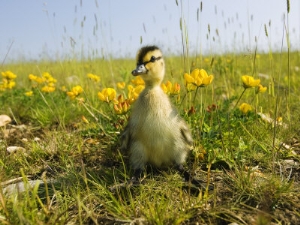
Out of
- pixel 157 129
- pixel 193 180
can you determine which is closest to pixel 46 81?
pixel 157 129

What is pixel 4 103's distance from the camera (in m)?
4.40

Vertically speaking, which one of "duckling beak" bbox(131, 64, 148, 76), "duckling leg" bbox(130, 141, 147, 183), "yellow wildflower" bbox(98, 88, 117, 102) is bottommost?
"duckling leg" bbox(130, 141, 147, 183)

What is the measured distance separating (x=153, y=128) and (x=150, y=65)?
0.40 metres

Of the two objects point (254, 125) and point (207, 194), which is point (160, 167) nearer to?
point (207, 194)

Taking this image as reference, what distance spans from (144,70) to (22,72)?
7.00m

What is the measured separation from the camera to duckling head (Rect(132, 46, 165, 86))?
6.53 feet

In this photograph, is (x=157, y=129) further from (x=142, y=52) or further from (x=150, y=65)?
(x=142, y=52)

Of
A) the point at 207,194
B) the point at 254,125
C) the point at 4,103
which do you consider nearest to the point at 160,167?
the point at 207,194

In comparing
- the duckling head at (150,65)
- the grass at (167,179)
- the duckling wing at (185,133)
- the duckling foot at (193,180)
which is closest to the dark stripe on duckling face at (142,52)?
the duckling head at (150,65)

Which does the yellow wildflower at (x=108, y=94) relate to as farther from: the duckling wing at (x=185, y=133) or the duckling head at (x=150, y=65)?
the duckling wing at (x=185, y=133)

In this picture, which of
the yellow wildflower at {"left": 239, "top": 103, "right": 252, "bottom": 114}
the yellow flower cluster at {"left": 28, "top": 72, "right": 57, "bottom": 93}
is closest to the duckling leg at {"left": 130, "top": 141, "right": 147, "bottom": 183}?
the yellow wildflower at {"left": 239, "top": 103, "right": 252, "bottom": 114}

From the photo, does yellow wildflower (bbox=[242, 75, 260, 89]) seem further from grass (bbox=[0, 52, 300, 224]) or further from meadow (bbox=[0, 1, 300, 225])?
grass (bbox=[0, 52, 300, 224])

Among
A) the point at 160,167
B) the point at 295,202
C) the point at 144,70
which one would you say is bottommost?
the point at 295,202

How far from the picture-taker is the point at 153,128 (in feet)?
6.23
